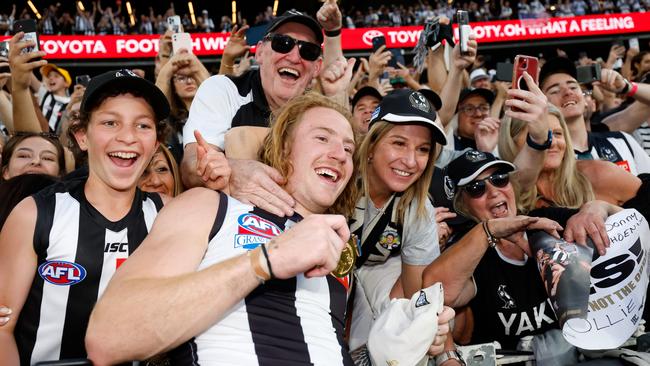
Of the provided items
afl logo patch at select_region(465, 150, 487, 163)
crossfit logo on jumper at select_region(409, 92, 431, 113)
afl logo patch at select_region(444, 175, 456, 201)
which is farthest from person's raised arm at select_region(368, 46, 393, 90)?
crossfit logo on jumper at select_region(409, 92, 431, 113)

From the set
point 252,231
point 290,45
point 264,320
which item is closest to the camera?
point 264,320

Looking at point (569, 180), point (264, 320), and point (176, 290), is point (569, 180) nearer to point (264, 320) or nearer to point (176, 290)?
point (264, 320)

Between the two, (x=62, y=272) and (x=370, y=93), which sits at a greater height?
(x=370, y=93)

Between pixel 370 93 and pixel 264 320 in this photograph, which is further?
pixel 370 93

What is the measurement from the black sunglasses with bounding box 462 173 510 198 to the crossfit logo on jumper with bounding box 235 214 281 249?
5.81ft

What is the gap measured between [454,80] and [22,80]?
3.06 meters

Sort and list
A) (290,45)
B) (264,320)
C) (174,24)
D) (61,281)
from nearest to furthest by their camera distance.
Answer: (264,320)
(61,281)
(290,45)
(174,24)

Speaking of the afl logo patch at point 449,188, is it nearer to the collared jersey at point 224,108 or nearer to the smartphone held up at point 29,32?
the collared jersey at point 224,108

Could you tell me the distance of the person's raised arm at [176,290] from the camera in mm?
1581

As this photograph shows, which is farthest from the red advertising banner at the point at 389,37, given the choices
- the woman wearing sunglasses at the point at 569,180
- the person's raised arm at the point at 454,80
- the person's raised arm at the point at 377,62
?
the woman wearing sunglasses at the point at 569,180

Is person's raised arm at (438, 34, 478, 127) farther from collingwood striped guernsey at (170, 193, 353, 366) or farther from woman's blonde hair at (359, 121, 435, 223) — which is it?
collingwood striped guernsey at (170, 193, 353, 366)

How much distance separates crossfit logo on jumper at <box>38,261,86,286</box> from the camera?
2.22 m

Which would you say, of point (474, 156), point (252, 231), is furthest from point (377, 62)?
point (252, 231)

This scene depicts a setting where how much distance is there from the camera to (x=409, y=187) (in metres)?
3.15
